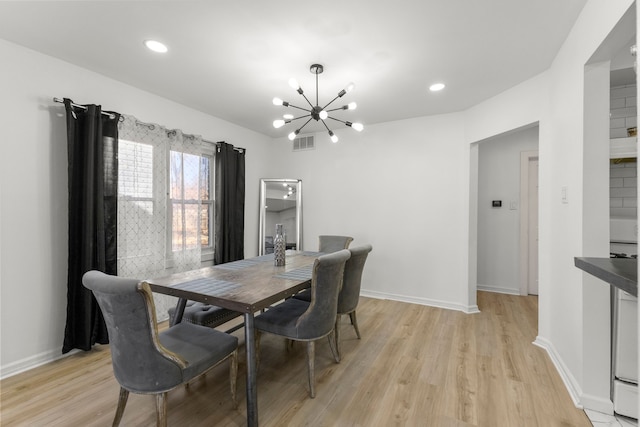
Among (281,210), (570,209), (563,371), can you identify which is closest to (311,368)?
(563,371)

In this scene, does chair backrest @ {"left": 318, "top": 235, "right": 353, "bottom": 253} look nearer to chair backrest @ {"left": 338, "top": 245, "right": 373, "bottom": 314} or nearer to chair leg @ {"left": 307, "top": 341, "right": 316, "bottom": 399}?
chair backrest @ {"left": 338, "top": 245, "right": 373, "bottom": 314}

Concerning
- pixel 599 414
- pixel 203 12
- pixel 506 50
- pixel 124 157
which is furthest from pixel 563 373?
pixel 124 157

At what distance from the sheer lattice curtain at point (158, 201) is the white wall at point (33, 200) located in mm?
447

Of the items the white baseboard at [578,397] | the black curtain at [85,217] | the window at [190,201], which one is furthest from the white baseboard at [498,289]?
the black curtain at [85,217]

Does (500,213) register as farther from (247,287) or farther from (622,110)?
(247,287)

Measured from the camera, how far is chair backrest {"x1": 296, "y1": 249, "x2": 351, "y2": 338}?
1.84 meters

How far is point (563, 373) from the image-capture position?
2088 mm

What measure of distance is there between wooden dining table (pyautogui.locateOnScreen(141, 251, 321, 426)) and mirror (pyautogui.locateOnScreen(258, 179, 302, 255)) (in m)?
1.90

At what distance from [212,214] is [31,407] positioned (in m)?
2.44

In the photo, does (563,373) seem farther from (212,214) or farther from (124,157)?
(124,157)

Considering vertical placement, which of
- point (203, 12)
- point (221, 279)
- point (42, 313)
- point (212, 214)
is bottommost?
point (42, 313)

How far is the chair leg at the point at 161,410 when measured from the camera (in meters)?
1.39

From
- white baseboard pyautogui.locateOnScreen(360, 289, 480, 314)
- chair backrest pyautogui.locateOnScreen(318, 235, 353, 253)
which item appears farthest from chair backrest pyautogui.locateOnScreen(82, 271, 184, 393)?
white baseboard pyautogui.locateOnScreen(360, 289, 480, 314)

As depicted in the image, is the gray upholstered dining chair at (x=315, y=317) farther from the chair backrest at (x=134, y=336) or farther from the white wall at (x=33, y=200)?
the white wall at (x=33, y=200)
